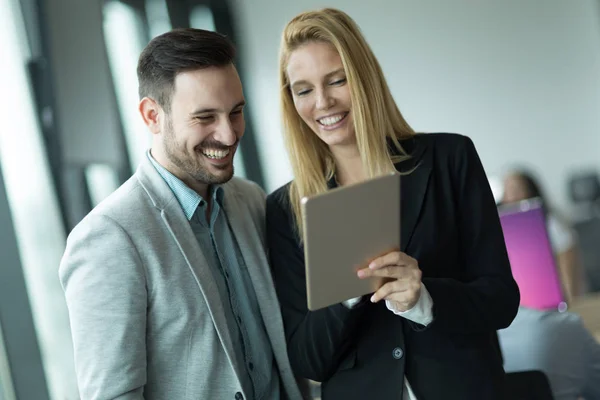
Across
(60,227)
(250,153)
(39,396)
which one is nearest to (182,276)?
(39,396)

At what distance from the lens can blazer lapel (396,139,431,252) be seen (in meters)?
2.11

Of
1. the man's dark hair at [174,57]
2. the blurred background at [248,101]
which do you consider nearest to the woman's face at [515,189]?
the blurred background at [248,101]

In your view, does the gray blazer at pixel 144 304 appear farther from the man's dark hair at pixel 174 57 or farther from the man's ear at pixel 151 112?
the man's dark hair at pixel 174 57

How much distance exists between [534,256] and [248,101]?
5.94 metres

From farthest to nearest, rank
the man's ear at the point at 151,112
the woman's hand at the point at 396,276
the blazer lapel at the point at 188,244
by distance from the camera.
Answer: the man's ear at the point at 151,112
the blazer lapel at the point at 188,244
the woman's hand at the point at 396,276

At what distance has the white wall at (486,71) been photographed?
30.7ft

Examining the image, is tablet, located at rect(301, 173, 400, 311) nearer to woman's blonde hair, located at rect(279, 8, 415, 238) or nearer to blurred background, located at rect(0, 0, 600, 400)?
woman's blonde hair, located at rect(279, 8, 415, 238)

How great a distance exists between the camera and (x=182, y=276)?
197 cm

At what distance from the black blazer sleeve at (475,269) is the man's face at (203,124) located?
1.96ft

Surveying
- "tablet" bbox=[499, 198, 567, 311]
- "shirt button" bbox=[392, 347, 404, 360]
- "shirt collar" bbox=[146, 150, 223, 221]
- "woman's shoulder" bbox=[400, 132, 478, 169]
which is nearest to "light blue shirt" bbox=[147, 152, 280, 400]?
"shirt collar" bbox=[146, 150, 223, 221]

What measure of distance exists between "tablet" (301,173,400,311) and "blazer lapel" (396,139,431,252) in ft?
0.80

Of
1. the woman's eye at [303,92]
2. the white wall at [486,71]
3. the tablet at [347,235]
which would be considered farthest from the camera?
the white wall at [486,71]

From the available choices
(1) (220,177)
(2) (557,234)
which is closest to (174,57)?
(1) (220,177)

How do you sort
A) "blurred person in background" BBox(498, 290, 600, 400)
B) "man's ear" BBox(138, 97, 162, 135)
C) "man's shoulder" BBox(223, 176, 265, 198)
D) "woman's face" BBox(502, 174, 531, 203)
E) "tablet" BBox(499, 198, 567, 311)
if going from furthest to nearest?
"woman's face" BBox(502, 174, 531, 203) < "tablet" BBox(499, 198, 567, 311) < "blurred person in background" BBox(498, 290, 600, 400) < "man's shoulder" BBox(223, 176, 265, 198) < "man's ear" BBox(138, 97, 162, 135)
